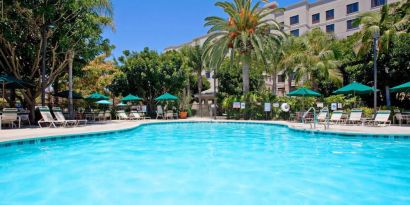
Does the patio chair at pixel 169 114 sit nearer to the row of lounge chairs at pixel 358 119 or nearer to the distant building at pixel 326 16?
the row of lounge chairs at pixel 358 119

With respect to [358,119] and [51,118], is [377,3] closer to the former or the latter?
[358,119]

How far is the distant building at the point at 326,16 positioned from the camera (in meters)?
39.0

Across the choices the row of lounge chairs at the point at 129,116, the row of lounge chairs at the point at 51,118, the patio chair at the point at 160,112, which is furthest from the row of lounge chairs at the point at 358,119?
the row of lounge chairs at the point at 129,116

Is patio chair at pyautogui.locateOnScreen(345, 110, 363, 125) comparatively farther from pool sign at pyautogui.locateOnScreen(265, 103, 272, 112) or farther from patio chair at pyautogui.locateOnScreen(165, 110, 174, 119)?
patio chair at pyautogui.locateOnScreen(165, 110, 174, 119)

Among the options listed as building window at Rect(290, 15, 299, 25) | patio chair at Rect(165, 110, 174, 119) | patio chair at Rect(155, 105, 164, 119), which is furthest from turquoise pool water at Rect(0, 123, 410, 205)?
building window at Rect(290, 15, 299, 25)

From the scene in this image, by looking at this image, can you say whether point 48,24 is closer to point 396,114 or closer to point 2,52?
point 2,52

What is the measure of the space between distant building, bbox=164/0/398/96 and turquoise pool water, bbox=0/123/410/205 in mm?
29720

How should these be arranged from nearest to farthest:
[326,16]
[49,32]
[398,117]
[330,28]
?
[398,117], [49,32], [330,28], [326,16]

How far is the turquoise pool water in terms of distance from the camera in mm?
5539

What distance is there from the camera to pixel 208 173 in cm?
732

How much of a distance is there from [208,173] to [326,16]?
41.3 meters

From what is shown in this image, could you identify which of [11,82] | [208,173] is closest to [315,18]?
[11,82]

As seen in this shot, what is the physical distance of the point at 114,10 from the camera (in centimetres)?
1997

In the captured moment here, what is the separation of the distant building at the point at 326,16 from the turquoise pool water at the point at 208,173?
2972cm
